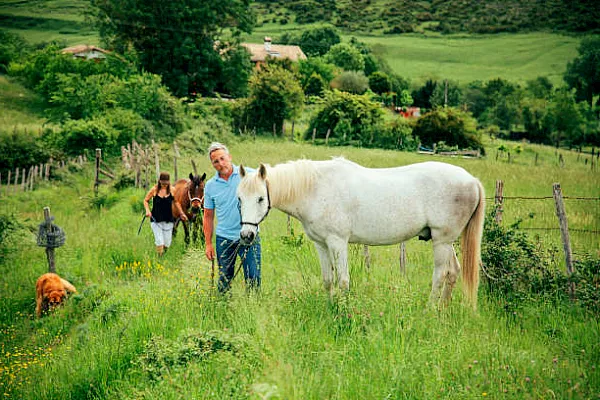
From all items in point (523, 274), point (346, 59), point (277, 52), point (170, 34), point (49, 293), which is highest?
point (277, 52)

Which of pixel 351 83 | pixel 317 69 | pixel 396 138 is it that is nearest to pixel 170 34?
pixel 396 138

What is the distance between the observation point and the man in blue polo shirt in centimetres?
544

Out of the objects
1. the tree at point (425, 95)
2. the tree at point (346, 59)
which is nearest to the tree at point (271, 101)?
the tree at point (425, 95)

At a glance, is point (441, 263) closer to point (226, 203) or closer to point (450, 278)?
point (450, 278)

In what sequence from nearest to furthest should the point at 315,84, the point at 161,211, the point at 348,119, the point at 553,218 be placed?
the point at 161,211 < the point at 553,218 < the point at 348,119 < the point at 315,84

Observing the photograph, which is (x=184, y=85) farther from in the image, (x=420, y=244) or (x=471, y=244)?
(x=471, y=244)

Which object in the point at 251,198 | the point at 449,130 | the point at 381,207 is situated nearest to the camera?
the point at 251,198

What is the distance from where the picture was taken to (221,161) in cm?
541

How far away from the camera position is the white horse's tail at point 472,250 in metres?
5.76

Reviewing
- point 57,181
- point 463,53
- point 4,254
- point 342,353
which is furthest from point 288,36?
point 342,353

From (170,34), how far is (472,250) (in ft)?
132

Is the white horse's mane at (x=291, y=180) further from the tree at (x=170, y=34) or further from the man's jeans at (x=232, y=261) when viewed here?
the tree at (x=170, y=34)

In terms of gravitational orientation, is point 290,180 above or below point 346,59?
below

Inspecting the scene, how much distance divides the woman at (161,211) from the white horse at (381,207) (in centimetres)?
437
